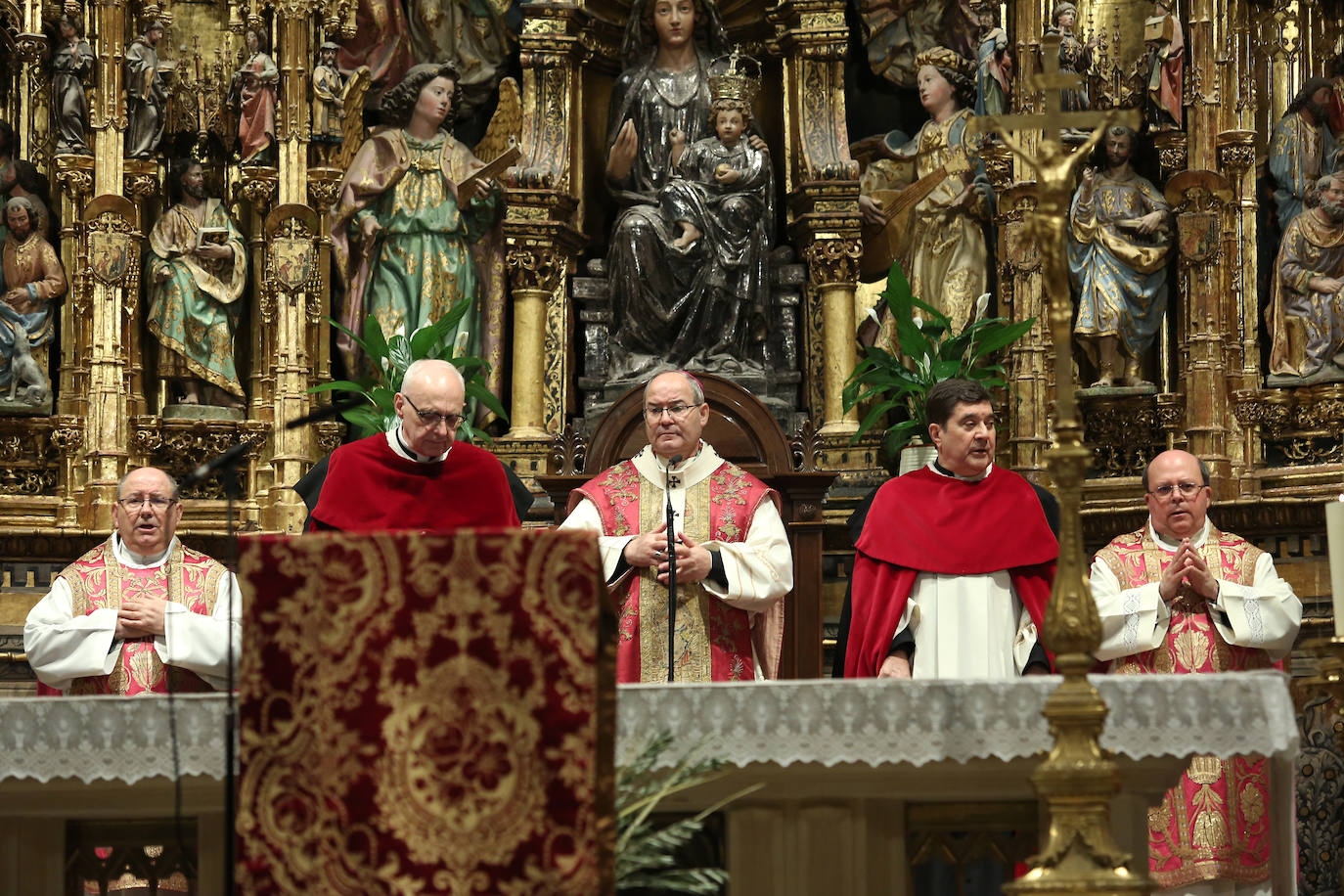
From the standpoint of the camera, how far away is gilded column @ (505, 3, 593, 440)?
30.0 feet

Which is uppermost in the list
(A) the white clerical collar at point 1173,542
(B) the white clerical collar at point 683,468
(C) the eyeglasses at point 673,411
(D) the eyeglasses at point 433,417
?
(C) the eyeglasses at point 673,411

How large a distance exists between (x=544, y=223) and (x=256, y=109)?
1.50 meters

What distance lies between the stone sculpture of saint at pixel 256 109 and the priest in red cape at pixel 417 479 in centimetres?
327

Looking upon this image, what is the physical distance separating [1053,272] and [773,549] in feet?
7.27

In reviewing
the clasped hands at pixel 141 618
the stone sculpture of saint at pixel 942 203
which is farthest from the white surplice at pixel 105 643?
the stone sculpture of saint at pixel 942 203

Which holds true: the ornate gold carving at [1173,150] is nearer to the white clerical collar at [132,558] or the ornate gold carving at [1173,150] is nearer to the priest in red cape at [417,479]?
the priest in red cape at [417,479]

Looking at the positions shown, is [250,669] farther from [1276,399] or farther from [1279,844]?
[1276,399]

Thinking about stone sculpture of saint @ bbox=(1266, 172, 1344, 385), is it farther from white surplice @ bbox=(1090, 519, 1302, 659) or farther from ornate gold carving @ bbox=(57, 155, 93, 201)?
ornate gold carving @ bbox=(57, 155, 93, 201)

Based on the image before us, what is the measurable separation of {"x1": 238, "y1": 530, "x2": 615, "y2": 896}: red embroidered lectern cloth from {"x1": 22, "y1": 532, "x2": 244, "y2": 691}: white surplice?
93.7 inches

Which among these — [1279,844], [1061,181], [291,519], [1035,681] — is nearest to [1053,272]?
[1061,181]

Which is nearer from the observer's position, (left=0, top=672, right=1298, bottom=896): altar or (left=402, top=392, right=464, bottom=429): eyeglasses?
(left=0, top=672, right=1298, bottom=896): altar

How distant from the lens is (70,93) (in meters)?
8.93

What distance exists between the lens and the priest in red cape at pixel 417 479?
6.04 metres

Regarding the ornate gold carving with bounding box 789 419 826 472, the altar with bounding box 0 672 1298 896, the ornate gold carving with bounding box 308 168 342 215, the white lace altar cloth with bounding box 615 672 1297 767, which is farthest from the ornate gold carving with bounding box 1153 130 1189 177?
the white lace altar cloth with bounding box 615 672 1297 767
